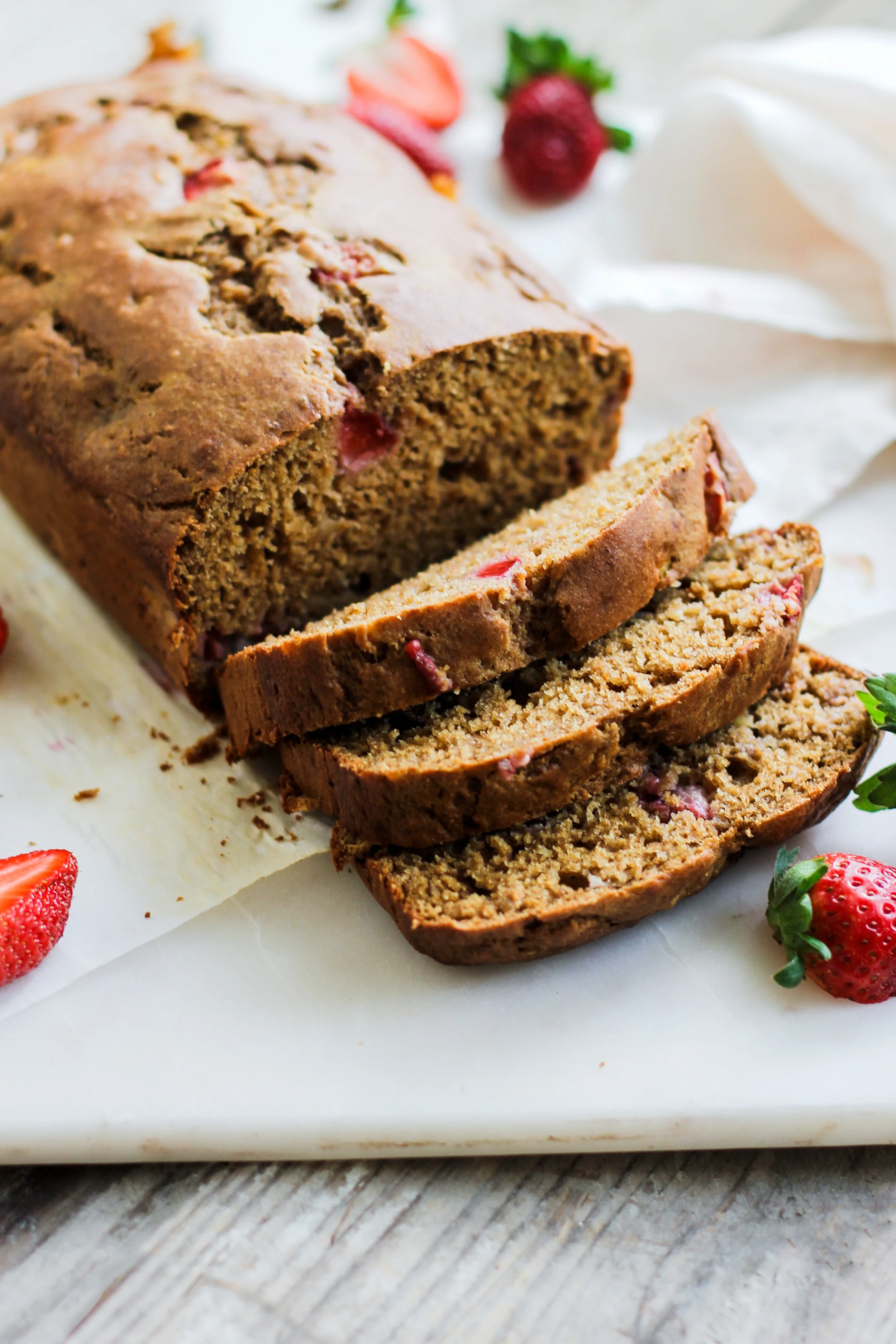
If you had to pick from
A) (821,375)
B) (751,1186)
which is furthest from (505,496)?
(751,1186)

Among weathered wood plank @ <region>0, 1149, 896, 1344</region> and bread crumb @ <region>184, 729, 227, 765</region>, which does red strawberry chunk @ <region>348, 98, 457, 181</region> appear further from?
weathered wood plank @ <region>0, 1149, 896, 1344</region>

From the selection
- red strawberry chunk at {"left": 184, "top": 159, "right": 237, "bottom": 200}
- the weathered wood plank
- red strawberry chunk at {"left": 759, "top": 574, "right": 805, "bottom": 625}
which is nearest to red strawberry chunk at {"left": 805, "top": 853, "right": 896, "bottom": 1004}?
the weathered wood plank

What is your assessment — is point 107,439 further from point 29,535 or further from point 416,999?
point 416,999

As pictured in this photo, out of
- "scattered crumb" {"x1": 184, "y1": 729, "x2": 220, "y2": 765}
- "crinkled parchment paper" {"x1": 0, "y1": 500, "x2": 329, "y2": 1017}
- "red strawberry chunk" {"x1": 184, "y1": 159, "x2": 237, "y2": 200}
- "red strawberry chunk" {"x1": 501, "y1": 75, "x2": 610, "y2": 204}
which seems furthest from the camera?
"red strawberry chunk" {"x1": 501, "y1": 75, "x2": 610, "y2": 204}

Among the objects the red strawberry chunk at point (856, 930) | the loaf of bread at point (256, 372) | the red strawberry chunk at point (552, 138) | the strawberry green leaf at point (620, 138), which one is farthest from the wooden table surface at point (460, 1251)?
the strawberry green leaf at point (620, 138)

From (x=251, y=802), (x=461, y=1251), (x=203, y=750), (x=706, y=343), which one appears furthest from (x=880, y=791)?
(x=706, y=343)

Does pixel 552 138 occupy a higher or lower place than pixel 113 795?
higher

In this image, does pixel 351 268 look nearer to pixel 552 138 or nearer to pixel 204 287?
pixel 204 287
